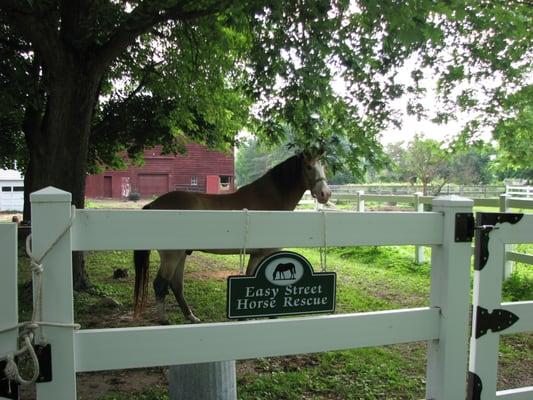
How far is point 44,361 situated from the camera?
1518 mm

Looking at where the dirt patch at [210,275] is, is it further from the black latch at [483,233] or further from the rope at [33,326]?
the rope at [33,326]

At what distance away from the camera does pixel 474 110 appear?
26.1ft

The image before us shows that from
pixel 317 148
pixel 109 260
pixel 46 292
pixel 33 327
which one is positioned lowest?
pixel 109 260

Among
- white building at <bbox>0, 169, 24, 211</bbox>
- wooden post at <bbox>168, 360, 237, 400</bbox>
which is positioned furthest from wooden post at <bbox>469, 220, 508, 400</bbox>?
white building at <bbox>0, 169, 24, 211</bbox>

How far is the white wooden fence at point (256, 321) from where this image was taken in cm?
151

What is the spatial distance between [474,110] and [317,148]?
13.3 feet

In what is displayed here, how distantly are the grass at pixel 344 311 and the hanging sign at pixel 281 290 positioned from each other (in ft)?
6.40

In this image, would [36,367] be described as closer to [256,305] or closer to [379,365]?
[256,305]

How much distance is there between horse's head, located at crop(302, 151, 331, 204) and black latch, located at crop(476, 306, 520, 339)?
3.83 meters

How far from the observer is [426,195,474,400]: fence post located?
78.4 inches

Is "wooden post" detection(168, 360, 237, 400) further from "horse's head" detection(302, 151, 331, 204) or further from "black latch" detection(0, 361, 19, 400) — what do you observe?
"horse's head" detection(302, 151, 331, 204)

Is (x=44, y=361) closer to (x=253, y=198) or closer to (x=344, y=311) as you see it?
(x=253, y=198)

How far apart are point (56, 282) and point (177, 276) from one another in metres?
A: 4.06

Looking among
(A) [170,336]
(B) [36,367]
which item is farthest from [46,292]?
(A) [170,336]
